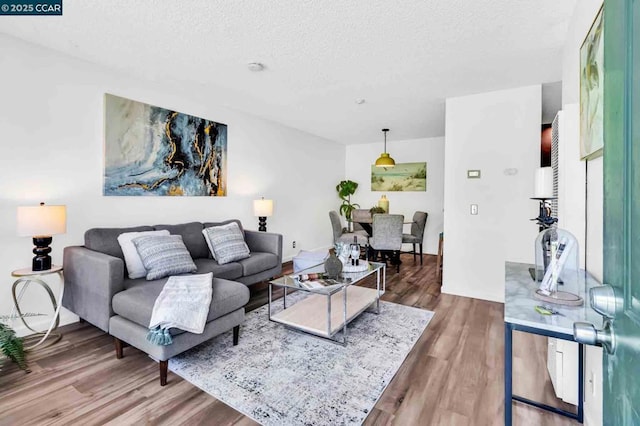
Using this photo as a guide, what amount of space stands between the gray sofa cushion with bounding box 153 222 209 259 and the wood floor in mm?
1123

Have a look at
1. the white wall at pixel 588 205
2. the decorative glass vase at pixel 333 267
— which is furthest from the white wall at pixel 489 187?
the decorative glass vase at pixel 333 267

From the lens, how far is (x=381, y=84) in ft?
10.8

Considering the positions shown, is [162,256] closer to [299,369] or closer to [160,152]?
[160,152]

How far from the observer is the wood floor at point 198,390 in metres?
1.61

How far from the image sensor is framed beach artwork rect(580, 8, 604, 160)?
1352mm

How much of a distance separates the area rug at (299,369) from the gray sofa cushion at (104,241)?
1198 millimetres

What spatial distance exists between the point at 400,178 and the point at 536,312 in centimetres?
548

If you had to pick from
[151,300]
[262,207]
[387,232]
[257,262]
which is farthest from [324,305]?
[387,232]

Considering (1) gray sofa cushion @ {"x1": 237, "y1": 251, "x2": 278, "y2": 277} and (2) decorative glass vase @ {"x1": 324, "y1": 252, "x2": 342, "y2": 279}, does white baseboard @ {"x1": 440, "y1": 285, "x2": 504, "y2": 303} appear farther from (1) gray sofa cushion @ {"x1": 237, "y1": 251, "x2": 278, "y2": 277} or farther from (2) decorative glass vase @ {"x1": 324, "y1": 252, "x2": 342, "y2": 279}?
(1) gray sofa cushion @ {"x1": 237, "y1": 251, "x2": 278, "y2": 277}

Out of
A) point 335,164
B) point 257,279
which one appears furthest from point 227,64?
point 335,164

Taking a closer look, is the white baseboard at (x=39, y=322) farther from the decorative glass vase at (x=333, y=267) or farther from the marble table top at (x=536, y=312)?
the marble table top at (x=536, y=312)

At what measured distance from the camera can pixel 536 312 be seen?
4.02ft

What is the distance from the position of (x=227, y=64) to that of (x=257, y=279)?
7.57ft

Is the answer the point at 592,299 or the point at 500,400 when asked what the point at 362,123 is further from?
the point at 592,299
